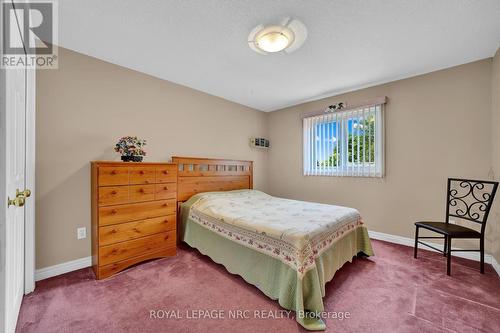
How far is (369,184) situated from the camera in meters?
3.23

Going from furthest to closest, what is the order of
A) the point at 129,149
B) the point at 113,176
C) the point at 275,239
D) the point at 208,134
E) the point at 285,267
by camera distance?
the point at 208,134 → the point at 129,149 → the point at 113,176 → the point at 275,239 → the point at 285,267

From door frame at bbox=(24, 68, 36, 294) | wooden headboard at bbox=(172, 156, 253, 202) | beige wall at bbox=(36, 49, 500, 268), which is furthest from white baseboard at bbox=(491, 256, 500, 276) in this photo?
door frame at bbox=(24, 68, 36, 294)

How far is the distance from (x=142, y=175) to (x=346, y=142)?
10.2 ft

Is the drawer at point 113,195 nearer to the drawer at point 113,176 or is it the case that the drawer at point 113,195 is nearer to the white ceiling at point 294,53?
the drawer at point 113,176

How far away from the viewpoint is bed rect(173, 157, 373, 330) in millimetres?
1570

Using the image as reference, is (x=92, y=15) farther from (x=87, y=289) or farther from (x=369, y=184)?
(x=369, y=184)

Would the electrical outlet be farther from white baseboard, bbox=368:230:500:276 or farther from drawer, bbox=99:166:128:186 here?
white baseboard, bbox=368:230:500:276

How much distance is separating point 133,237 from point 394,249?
332 centimetres

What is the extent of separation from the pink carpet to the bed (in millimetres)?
148

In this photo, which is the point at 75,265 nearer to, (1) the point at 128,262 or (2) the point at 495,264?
(1) the point at 128,262

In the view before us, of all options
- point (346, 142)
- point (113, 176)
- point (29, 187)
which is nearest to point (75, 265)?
point (29, 187)

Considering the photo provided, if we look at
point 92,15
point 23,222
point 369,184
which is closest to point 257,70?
point 92,15

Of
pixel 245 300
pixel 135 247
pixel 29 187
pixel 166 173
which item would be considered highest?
pixel 166 173

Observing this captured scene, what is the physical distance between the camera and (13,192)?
1.26 meters
